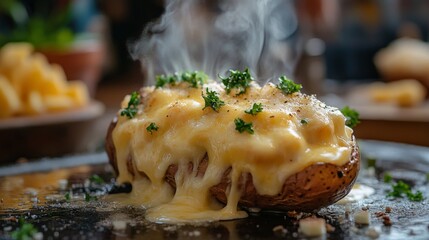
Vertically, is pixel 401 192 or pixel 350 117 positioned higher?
pixel 350 117

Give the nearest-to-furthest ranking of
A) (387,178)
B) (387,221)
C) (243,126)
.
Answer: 1. (387,221)
2. (243,126)
3. (387,178)

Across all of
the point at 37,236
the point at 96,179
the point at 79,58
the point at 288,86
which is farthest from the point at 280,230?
the point at 79,58

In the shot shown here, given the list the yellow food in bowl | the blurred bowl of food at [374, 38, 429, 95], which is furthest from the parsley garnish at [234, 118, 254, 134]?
the blurred bowl of food at [374, 38, 429, 95]

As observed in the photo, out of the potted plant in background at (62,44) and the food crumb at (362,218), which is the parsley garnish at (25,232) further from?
the potted plant in background at (62,44)

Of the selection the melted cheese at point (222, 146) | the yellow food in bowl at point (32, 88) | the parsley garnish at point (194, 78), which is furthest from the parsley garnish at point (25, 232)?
the yellow food in bowl at point (32, 88)

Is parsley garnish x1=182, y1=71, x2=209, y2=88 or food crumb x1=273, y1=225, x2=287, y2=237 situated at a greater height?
parsley garnish x1=182, y1=71, x2=209, y2=88

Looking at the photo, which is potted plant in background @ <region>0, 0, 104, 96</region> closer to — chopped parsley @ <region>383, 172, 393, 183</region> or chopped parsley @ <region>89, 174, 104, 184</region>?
chopped parsley @ <region>89, 174, 104, 184</region>

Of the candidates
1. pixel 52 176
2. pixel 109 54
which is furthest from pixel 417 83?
pixel 109 54

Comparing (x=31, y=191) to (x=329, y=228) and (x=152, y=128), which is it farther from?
(x=329, y=228)
